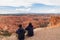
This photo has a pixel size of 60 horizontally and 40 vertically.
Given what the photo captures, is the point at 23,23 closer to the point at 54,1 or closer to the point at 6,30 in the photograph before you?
the point at 6,30

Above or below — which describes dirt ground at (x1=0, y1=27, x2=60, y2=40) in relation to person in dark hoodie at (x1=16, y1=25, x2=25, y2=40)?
below

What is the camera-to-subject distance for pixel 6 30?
562 cm

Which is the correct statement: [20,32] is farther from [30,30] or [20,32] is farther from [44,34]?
[44,34]

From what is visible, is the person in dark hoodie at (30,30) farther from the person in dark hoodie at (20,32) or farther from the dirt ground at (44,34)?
the person in dark hoodie at (20,32)

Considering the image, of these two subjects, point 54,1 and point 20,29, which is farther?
point 54,1

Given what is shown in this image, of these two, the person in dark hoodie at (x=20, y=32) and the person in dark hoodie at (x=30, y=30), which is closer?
the person in dark hoodie at (x=20, y=32)

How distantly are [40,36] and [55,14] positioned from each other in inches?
27.4

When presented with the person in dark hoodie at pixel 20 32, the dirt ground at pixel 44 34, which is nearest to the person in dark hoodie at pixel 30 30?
the dirt ground at pixel 44 34

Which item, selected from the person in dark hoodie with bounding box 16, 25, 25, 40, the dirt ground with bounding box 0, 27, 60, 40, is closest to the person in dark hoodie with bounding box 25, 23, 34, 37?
the dirt ground with bounding box 0, 27, 60, 40

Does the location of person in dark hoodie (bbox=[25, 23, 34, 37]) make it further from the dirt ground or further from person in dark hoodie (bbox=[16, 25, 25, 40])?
person in dark hoodie (bbox=[16, 25, 25, 40])

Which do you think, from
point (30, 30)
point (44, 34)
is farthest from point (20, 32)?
point (44, 34)

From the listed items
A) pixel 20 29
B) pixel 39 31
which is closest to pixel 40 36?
pixel 39 31

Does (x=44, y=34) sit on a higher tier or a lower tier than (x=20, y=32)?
lower

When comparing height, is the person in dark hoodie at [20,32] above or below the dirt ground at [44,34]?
above
